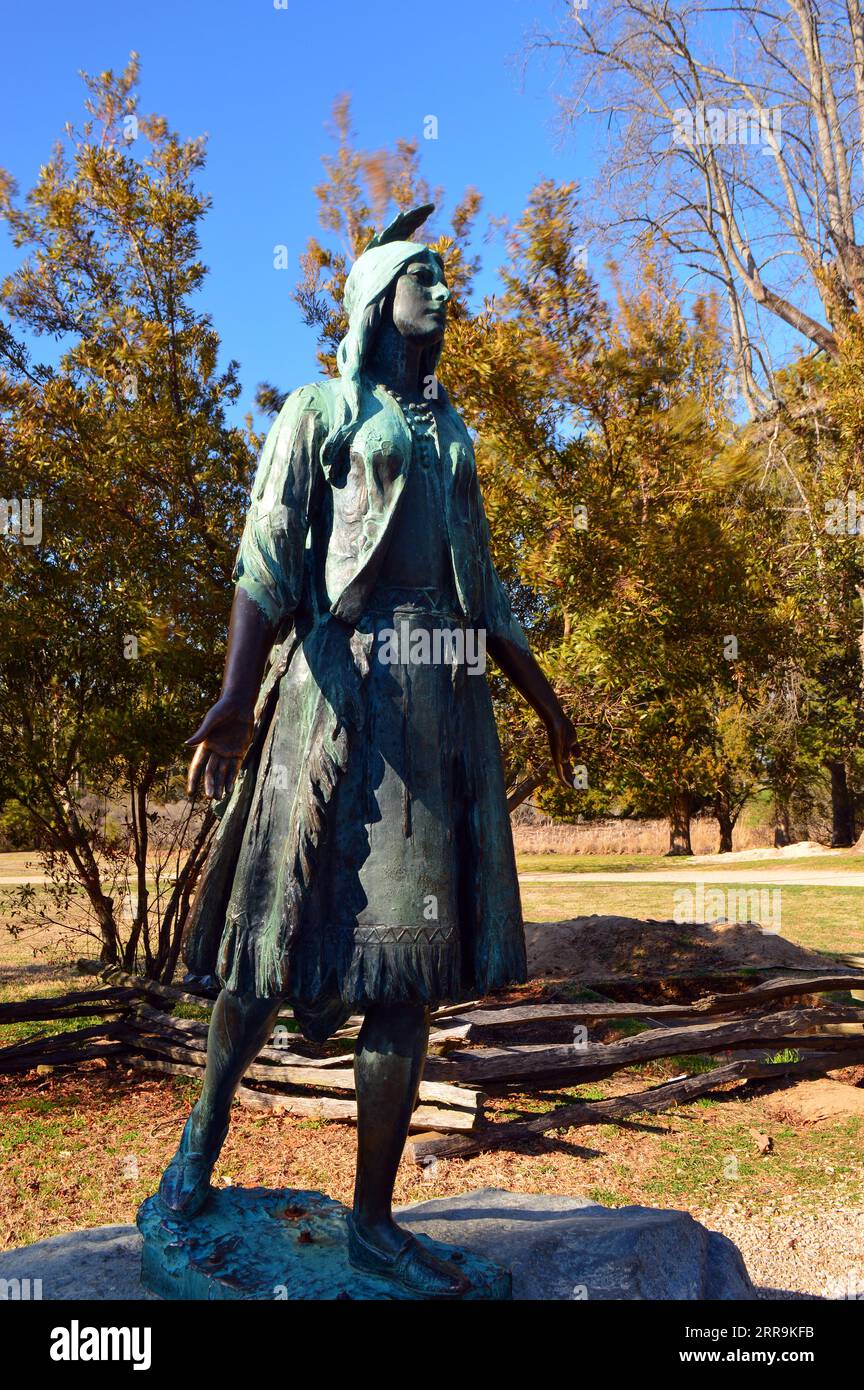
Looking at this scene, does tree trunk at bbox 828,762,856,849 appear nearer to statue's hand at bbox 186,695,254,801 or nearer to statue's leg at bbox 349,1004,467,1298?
statue's leg at bbox 349,1004,467,1298

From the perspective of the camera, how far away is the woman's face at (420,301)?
9.73ft

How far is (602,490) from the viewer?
7.39 metres

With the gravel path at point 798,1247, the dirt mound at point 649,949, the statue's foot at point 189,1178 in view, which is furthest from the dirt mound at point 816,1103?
the statue's foot at point 189,1178

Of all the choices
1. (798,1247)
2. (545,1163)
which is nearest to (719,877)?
(545,1163)

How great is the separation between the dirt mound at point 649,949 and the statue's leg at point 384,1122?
8.20m

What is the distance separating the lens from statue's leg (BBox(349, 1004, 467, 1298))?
9.05 feet

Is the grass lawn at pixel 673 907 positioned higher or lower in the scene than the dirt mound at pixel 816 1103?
higher

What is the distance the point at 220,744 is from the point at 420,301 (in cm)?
123

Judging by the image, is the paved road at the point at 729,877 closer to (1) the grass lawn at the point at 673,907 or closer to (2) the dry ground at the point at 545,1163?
(1) the grass lawn at the point at 673,907

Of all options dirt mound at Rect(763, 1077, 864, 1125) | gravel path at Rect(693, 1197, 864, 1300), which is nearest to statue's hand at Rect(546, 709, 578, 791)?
gravel path at Rect(693, 1197, 864, 1300)

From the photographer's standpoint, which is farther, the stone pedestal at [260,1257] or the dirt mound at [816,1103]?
the dirt mound at [816,1103]

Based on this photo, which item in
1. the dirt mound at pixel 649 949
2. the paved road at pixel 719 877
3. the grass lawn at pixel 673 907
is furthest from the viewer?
the paved road at pixel 719 877

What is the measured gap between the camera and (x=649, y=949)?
1142cm
